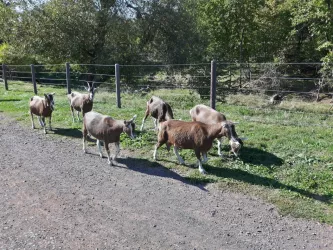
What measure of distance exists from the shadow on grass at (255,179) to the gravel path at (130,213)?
529 mm

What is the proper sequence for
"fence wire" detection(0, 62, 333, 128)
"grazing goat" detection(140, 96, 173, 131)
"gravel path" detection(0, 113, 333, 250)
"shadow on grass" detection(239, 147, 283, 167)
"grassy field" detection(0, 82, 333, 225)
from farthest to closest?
"fence wire" detection(0, 62, 333, 128)
"grazing goat" detection(140, 96, 173, 131)
"shadow on grass" detection(239, 147, 283, 167)
"grassy field" detection(0, 82, 333, 225)
"gravel path" detection(0, 113, 333, 250)

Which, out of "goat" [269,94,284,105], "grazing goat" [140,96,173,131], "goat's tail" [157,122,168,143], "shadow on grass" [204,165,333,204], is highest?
"grazing goat" [140,96,173,131]

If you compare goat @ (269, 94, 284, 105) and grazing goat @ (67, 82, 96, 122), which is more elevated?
grazing goat @ (67, 82, 96, 122)

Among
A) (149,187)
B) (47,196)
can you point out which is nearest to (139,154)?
(149,187)

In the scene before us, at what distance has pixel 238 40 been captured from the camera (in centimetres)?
2036

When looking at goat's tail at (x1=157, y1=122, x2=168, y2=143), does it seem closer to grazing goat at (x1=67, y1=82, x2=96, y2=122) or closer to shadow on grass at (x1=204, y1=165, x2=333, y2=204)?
shadow on grass at (x1=204, y1=165, x2=333, y2=204)

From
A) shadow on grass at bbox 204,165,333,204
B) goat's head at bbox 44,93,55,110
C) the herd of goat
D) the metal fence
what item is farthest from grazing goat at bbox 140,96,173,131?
the metal fence

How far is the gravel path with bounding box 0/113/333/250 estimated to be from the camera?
13.2 ft

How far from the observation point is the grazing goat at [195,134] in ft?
18.8

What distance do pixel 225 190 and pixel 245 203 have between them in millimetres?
468

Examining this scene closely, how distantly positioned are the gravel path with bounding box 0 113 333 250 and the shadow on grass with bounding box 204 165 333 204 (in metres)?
0.53

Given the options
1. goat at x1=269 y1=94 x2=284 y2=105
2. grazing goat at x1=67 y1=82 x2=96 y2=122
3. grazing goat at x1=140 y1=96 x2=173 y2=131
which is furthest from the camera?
goat at x1=269 y1=94 x2=284 y2=105

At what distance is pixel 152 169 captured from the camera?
6.18m

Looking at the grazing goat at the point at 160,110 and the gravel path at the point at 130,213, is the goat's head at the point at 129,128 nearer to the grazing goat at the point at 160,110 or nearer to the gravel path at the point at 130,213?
the gravel path at the point at 130,213
